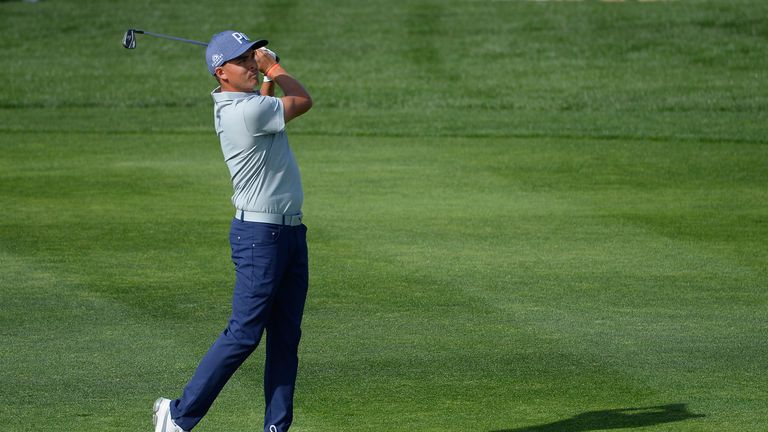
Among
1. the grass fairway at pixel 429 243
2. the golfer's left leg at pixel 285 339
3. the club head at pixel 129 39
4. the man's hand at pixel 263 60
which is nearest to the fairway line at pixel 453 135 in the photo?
the grass fairway at pixel 429 243

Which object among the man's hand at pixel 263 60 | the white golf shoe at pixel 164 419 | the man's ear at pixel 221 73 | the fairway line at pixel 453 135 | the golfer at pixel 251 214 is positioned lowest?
the white golf shoe at pixel 164 419

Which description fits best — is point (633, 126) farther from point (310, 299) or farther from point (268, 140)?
point (268, 140)

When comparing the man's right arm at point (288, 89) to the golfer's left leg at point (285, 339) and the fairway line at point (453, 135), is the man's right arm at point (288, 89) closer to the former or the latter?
the golfer's left leg at point (285, 339)

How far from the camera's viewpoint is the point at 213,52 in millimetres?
7121

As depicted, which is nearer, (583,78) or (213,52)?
(213,52)

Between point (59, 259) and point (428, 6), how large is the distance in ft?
80.6

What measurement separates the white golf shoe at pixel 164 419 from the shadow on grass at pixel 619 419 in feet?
5.78

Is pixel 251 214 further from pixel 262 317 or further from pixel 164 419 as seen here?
pixel 164 419

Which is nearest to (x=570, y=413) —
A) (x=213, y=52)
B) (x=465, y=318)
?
(x=465, y=318)

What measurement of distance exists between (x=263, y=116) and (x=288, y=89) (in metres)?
0.28

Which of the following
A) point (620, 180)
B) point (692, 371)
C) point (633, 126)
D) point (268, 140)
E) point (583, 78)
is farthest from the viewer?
point (583, 78)

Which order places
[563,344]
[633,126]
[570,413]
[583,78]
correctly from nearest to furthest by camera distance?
[570,413], [563,344], [633,126], [583,78]

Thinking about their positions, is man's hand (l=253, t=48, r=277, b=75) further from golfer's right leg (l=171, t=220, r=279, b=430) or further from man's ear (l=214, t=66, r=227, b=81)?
golfer's right leg (l=171, t=220, r=279, b=430)

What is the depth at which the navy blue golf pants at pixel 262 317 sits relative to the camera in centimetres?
707
